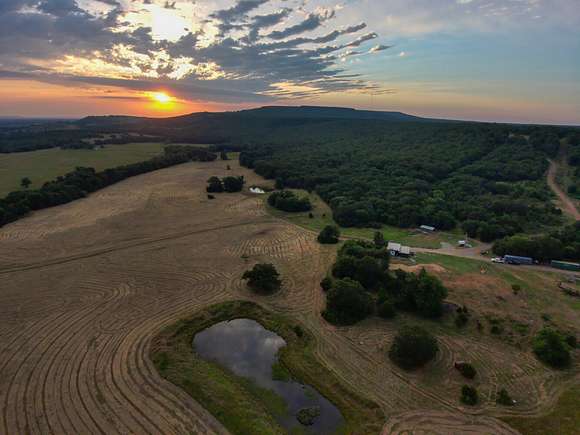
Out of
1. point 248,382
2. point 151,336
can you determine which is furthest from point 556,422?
point 151,336

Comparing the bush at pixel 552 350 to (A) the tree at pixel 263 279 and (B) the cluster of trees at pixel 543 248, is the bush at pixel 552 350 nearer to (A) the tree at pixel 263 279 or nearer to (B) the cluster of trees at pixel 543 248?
(B) the cluster of trees at pixel 543 248

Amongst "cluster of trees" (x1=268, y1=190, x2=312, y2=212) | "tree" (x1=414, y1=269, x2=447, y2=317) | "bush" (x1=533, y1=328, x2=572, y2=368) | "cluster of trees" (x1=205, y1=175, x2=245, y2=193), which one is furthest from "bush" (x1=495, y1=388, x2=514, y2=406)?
"cluster of trees" (x1=205, y1=175, x2=245, y2=193)

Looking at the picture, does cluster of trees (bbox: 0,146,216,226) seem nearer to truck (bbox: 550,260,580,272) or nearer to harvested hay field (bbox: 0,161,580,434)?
harvested hay field (bbox: 0,161,580,434)

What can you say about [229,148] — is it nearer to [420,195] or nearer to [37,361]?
[420,195]

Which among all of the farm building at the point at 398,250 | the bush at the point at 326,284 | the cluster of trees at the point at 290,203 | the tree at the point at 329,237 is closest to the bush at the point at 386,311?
the bush at the point at 326,284

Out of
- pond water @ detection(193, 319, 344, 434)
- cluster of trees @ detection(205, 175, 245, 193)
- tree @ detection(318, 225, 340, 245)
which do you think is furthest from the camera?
cluster of trees @ detection(205, 175, 245, 193)

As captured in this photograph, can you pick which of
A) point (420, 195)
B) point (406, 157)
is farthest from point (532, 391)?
point (406, 157)
